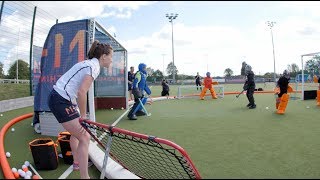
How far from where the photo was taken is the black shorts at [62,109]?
357 cm

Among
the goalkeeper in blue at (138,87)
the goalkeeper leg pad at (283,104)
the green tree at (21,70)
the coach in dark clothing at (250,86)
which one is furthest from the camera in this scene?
the green tree at (21,70)

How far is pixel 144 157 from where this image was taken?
5.11 meters

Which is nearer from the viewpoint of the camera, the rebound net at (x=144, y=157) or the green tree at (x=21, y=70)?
the rebound net at (x=144, y=157)

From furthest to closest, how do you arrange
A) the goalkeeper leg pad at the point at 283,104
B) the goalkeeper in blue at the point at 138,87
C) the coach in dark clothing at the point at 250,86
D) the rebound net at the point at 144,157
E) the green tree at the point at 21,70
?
the green tree at the point at 21,70 → the coach in dark clothing at the point at 250,86 → the goalkeeper leg pad at the point at 283,104 → the goalkeeper in blue at the point at 138,87 → the rebound net at the point at 144,157

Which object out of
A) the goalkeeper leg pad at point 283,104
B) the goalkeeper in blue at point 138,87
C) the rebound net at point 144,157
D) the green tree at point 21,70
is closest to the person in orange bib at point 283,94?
the goalkeeper leg pad at point 283,104

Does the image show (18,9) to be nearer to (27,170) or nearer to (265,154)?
(27,170)

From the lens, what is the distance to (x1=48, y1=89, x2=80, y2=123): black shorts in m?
3.57

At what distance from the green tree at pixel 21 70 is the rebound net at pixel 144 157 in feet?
30.7

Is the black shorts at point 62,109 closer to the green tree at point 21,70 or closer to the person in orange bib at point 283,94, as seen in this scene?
the person in orange bib at point 283,94

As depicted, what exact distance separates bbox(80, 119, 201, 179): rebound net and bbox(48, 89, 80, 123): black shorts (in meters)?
0.16

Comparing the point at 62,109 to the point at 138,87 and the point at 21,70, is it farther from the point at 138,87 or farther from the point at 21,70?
the point at 21,70

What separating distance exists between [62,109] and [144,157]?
2009mm

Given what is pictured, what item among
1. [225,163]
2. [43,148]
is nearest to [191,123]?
[225,163]

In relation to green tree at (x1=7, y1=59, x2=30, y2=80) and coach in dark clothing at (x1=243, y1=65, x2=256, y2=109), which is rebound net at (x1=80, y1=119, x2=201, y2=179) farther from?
green tree at (x1=7, y1=59, x2=30, y2=80)
